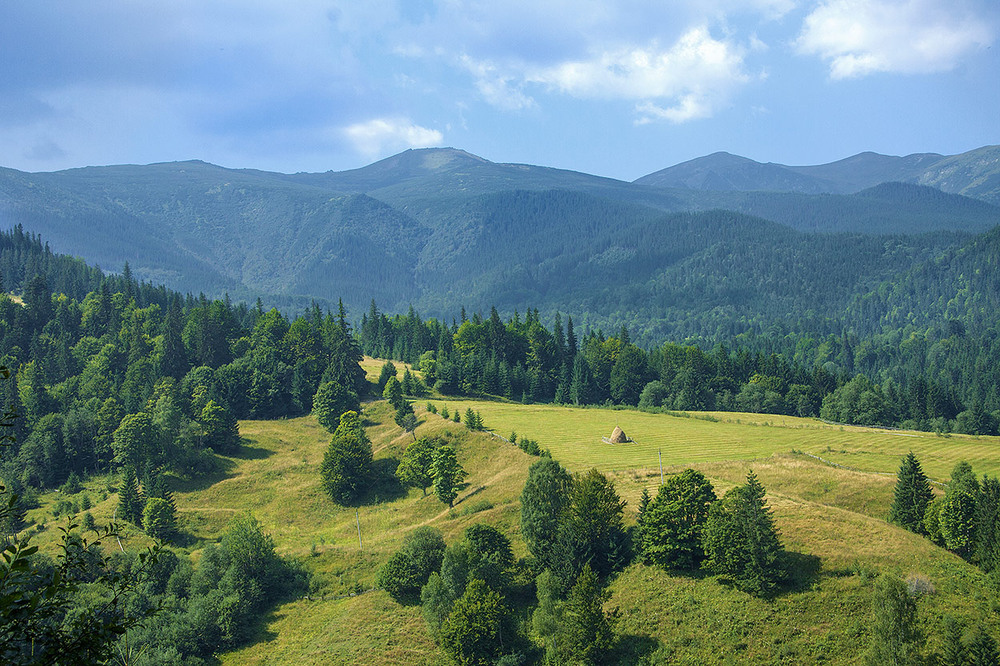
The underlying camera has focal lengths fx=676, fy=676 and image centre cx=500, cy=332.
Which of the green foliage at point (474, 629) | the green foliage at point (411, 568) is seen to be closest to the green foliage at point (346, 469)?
the green foliage at point (411, 568)

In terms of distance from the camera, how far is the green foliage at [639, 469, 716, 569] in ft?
208

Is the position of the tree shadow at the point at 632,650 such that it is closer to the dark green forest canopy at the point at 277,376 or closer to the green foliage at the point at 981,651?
the green foliage at the point at 981,651

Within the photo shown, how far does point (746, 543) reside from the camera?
58.8 meters

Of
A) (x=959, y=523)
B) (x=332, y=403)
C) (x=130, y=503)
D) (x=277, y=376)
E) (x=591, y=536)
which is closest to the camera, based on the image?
(x=959, y=523)

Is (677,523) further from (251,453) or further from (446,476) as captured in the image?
(251,453)

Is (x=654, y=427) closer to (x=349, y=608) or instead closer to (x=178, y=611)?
A: (x=349, y=608)

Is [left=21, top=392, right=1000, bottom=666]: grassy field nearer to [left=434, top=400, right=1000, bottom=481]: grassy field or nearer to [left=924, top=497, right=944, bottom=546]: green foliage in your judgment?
[left=434, top=400, right=1000, bottom=481]: grassy field

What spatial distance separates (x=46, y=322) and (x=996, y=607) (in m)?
185

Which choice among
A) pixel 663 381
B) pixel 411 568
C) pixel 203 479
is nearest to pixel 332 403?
pixel 203 479

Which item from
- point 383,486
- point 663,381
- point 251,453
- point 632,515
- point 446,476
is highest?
point 663,381

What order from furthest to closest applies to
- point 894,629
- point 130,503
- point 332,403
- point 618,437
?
point 332,403
point 618,437
point 130,503
point 894,629

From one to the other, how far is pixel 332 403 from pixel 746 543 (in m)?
85.2

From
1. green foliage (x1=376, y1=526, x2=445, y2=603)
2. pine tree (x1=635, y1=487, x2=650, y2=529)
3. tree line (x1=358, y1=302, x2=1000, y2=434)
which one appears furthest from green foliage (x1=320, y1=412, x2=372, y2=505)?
tree line (x1=358, y1=302, x2=1000, y2=434)

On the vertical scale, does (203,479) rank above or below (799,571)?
below
